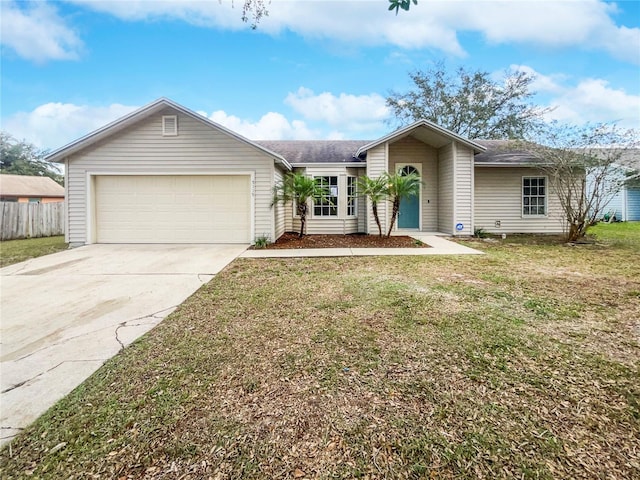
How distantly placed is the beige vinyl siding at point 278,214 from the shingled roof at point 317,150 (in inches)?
67.3

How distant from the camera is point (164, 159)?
10.1m

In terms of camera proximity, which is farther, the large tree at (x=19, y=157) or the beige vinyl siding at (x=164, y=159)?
the large tree at (x=19, y=157)

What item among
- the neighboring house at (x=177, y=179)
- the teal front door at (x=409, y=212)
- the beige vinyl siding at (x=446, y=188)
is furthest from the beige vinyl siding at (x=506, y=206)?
the teal front door at (x=409, y=212)

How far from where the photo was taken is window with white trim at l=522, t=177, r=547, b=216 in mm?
12828

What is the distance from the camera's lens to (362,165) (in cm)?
1221

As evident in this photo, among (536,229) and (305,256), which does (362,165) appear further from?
(536,229)

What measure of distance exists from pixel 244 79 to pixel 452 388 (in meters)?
15.5

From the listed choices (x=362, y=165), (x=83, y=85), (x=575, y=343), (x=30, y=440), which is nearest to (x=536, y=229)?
(x=362, y=165)

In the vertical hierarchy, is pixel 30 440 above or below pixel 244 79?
below

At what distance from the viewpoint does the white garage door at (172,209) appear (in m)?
10.2

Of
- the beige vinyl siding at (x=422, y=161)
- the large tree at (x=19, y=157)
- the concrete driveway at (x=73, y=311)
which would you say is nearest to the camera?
the concrete driveway at (x=73, y=311)

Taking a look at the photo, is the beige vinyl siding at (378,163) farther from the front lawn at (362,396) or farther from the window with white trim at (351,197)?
the front lawn at (362,396)

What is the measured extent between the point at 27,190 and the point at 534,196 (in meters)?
34.2

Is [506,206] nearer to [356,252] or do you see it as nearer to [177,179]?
[356,252]
